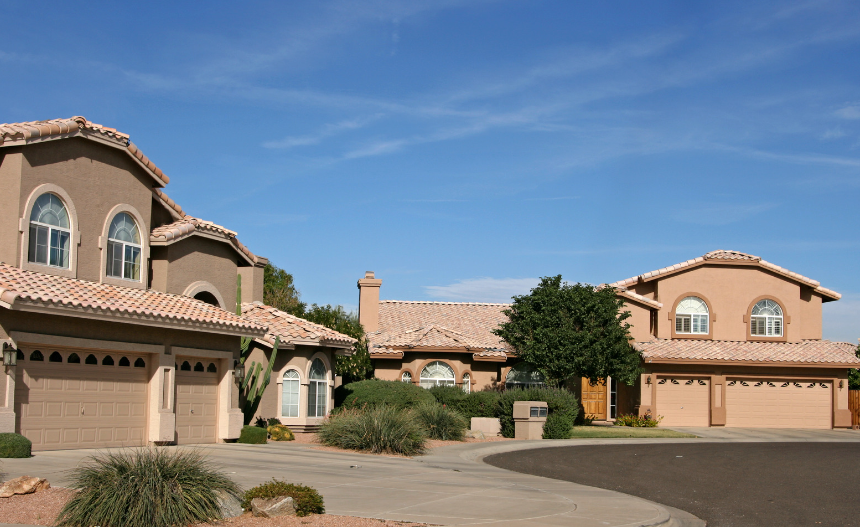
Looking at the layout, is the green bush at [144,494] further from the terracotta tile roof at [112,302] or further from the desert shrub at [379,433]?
the desert shrub at [379,433]

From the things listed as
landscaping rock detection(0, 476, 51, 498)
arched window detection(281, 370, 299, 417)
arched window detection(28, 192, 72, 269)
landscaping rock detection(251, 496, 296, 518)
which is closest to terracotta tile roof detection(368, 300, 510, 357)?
arched window detection(281, 370, 299, 417)

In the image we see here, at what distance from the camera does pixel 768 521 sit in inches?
479

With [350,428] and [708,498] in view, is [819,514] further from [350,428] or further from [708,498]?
[350,428]

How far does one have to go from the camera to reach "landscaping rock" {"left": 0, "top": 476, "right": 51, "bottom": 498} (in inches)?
439

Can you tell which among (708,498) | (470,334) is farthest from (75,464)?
(470,334)

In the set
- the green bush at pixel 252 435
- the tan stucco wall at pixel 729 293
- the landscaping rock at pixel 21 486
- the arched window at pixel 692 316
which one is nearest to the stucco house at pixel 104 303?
the green bush at pixel 252 435

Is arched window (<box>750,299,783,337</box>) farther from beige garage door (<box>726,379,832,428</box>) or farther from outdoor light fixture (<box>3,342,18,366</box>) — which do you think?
outdoor light fixture (<box>3,342,18,366</box>)

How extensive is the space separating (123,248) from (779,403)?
1158 inches

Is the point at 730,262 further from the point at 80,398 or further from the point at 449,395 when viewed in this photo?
the point at 80,398

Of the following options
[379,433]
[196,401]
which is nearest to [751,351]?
[379,433]

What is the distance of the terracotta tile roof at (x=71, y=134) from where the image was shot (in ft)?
59.6

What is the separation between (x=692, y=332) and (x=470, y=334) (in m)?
10.2

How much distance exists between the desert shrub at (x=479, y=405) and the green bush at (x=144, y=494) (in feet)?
65.5

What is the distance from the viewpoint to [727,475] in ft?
59.5
